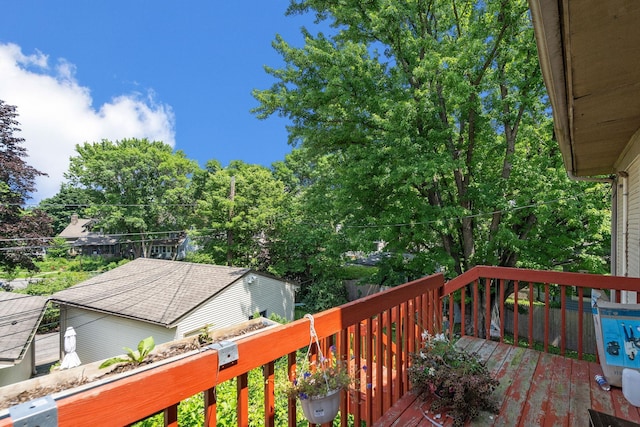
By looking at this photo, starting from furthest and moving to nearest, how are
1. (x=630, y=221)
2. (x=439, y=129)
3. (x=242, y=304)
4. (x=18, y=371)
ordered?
(x=242, y=304)
(x=18, y=371)
(x=439, y=129)
(x=630, y=221)

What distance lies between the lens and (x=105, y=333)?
1048cm

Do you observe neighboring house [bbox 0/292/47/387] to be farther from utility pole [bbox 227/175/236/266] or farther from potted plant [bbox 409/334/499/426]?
potted plant [bbox 409/334/499/426]

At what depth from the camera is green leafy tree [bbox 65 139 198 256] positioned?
22016 millimetres

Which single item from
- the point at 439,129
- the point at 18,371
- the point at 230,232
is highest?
the point at 439,129

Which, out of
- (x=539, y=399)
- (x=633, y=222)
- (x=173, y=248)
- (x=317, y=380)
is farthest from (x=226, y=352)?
(x=173, y=248)

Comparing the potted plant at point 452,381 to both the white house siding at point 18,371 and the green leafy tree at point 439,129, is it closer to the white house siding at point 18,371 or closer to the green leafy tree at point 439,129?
the green leafy tree at point 439,129

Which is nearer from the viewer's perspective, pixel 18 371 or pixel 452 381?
pixel 452 381

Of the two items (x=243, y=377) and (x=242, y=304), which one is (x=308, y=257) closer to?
(x=242, y=304)

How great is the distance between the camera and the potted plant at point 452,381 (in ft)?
6.02

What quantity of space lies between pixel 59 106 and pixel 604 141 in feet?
87.3

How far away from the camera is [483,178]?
8.95 m

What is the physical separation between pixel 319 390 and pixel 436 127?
755 cm

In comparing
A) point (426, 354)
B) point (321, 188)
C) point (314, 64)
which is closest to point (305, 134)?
point (314, 64)

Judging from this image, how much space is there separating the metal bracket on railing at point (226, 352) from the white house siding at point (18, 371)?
950cm
